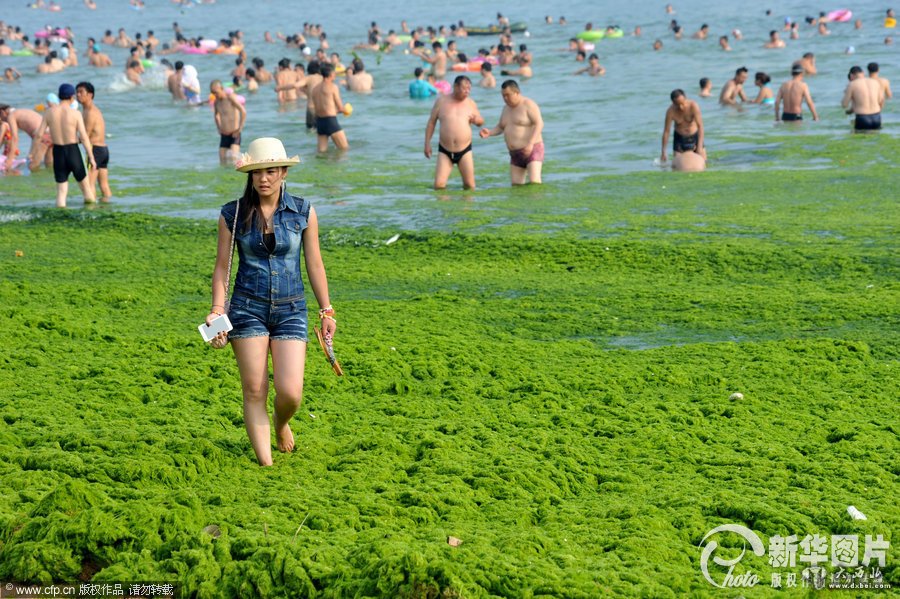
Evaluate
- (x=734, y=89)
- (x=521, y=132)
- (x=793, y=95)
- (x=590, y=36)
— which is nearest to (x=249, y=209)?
(x=521, y=132)

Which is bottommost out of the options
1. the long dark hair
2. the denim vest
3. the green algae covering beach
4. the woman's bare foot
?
the green algae covering beach

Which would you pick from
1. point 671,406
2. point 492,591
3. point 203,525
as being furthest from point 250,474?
point 671,406

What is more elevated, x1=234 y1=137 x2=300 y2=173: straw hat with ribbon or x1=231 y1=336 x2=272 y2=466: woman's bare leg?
x1=234 y1=137 x2=300 y2=173: straw hat with ribbon

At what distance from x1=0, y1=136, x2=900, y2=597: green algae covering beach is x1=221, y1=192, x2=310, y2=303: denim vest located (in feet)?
2.87

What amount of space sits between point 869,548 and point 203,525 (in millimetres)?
2645

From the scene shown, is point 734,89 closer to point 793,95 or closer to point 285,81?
point 793,95

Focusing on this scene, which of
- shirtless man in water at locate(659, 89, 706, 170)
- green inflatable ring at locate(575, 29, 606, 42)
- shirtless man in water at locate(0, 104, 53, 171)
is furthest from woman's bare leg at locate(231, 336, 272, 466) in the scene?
green inflatable ring at locate(575, 29, 606, 42)

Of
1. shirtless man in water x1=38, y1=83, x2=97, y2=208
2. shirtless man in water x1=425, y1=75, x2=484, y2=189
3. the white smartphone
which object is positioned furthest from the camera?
shirtless man in water x1=425, y1=75, x2=484, y2=189

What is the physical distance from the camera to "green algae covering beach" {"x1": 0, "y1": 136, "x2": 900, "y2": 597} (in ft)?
13.8

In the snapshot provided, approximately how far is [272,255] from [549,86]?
29.1m

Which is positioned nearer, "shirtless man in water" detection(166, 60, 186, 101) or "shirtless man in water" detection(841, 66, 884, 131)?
"shirtless man in water" detection(841, 66, 884, 131)

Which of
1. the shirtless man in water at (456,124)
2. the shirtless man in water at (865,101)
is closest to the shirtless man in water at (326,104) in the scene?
the shirtless man in water at (456,124)

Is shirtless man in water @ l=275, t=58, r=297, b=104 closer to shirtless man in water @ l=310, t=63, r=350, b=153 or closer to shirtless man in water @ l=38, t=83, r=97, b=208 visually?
shirtless man in water @ l=310, t=63, r=350, b=153

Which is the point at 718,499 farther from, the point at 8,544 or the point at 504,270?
the point at 504,270
